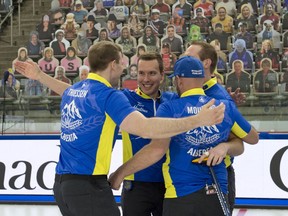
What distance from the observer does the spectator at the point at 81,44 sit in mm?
13062

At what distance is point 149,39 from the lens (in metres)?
12.4

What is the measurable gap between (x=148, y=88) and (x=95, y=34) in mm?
9581

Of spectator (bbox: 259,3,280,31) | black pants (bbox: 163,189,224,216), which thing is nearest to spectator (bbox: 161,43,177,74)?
spectator (bbox: 259,3,280,31)

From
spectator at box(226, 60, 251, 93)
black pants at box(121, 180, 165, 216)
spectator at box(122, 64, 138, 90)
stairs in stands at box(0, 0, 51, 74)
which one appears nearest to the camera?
black pants at box(121, 180, 165, 216)

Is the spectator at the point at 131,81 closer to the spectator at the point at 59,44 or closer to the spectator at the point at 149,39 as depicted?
the spectator at the point at 149,39

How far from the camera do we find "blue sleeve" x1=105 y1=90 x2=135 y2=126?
3.25 metres

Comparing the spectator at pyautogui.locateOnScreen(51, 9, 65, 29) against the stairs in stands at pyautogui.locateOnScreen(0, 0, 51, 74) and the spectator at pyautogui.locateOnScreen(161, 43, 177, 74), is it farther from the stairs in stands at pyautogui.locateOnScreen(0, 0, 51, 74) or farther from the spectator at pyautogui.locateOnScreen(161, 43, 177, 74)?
the spectator at pyautogui.locateOnScreen(161, 43, 177, 74)

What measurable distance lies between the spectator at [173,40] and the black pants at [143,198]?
816cm

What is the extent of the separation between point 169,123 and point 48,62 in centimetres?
978

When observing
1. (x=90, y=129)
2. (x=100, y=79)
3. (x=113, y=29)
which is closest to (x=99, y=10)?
(x=113, y=29)

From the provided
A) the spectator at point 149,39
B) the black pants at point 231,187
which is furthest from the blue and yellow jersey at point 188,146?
the spectator at point 149,39

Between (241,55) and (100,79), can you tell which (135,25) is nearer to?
(241,55)

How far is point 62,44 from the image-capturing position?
13.2m

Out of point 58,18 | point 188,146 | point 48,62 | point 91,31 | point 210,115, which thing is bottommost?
point 188,146
